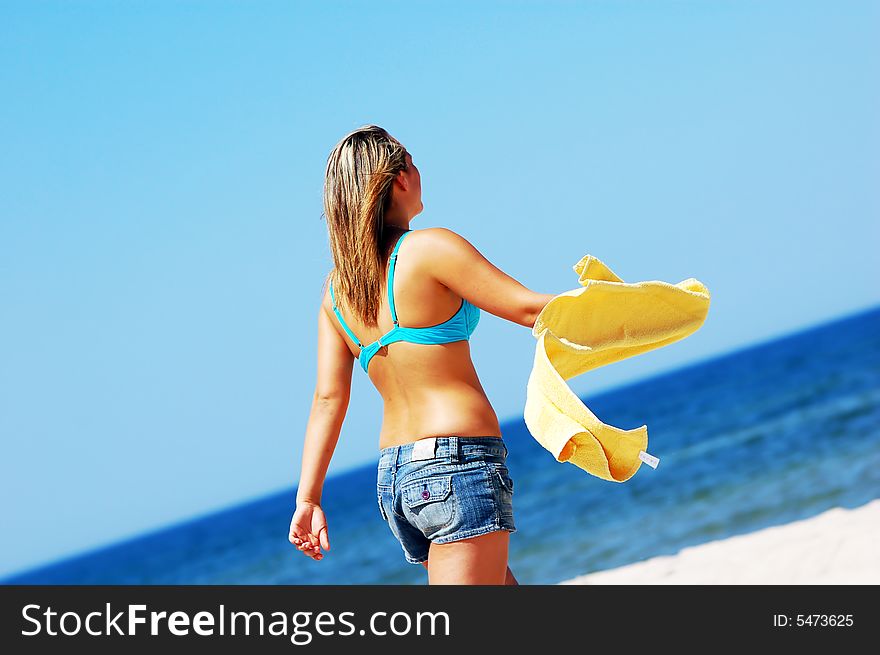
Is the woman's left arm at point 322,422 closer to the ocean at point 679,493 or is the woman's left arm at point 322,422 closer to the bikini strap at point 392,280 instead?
the bikini strap at point 392,280

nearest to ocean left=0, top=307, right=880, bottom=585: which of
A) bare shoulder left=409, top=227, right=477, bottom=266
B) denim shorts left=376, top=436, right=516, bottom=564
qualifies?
denim shorts left=376, top=436, right=516, bottom=564

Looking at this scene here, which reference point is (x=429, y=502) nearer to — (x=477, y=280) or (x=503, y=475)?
(x=503, y=475)

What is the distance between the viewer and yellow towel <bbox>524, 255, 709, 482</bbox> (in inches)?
118

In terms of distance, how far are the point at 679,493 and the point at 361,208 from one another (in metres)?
17.4

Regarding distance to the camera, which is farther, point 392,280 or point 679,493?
point 679,493

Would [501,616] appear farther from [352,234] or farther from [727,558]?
[727,558]

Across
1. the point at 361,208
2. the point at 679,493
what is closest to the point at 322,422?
the point at 361,208

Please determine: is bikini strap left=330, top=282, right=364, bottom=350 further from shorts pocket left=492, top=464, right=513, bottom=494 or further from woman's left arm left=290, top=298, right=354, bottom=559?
shorts pocket left=492, top=464, right=513, bottom=494

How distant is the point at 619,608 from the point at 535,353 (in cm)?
147

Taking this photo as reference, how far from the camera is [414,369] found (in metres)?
3.13

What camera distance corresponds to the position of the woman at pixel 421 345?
3.01 metres

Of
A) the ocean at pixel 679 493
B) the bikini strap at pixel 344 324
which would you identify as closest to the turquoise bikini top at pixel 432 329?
the bikini strap at pixel 344 324

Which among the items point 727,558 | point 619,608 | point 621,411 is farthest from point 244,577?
point 621,411

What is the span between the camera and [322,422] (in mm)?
3512
